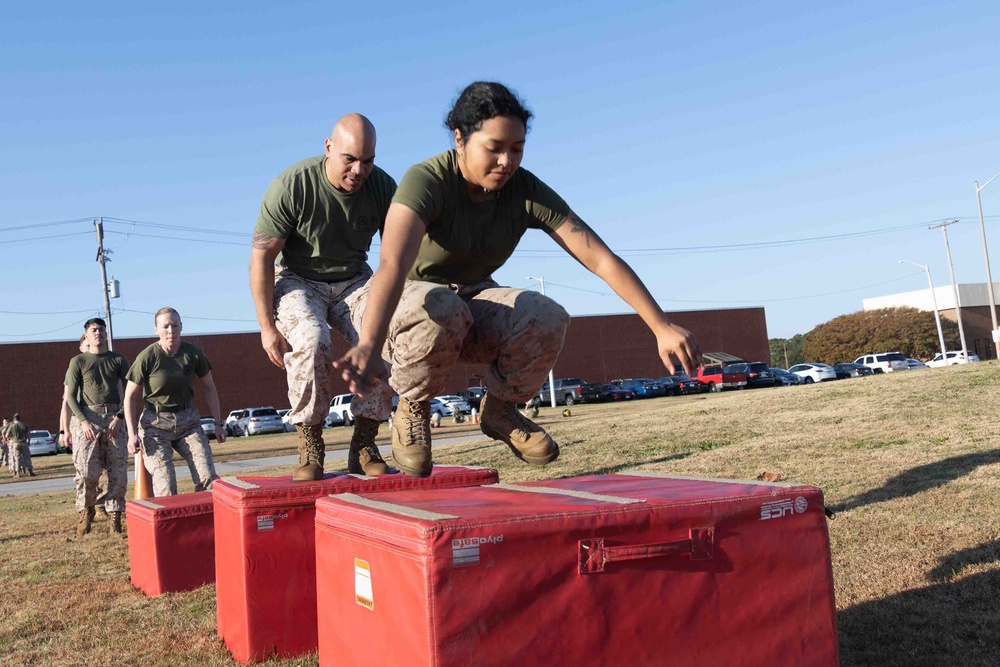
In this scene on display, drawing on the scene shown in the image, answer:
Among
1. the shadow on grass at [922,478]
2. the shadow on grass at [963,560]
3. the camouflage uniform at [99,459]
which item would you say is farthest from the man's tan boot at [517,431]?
the camouflage uniform at [99,459]

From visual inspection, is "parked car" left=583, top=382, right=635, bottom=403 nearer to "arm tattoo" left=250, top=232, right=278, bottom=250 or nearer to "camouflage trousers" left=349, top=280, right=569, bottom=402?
"camouflage trousers" left=349, top=280, right=569, bottom=402

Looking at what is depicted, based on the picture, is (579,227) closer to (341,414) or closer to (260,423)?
(341,414)

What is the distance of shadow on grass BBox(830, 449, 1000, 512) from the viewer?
6.80 metres

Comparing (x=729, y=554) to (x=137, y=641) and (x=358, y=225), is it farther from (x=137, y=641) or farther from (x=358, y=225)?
(x=137, y=641)

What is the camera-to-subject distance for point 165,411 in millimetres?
8797

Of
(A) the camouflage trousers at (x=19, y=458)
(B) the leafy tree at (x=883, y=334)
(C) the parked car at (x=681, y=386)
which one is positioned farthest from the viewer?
(B) the leafy tree at (x=883, y=334)

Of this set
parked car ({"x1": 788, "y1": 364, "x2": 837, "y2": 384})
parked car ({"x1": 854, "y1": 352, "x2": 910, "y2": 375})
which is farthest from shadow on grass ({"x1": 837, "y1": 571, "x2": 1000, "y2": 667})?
parked car ({"x1": 854, "y1": 352, "x2": 910, "y2": 375})

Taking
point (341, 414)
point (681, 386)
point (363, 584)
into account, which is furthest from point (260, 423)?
point (363, 584)

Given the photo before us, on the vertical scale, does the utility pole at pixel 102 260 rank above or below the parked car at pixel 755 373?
above

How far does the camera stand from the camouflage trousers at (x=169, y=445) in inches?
343

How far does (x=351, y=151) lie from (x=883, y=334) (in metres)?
71.4

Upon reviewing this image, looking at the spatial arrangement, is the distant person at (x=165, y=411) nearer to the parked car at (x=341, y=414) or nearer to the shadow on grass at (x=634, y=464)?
→ the shadow on grass at (x=634, y=464)

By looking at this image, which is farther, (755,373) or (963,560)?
(755,373)

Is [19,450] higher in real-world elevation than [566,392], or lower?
lower
